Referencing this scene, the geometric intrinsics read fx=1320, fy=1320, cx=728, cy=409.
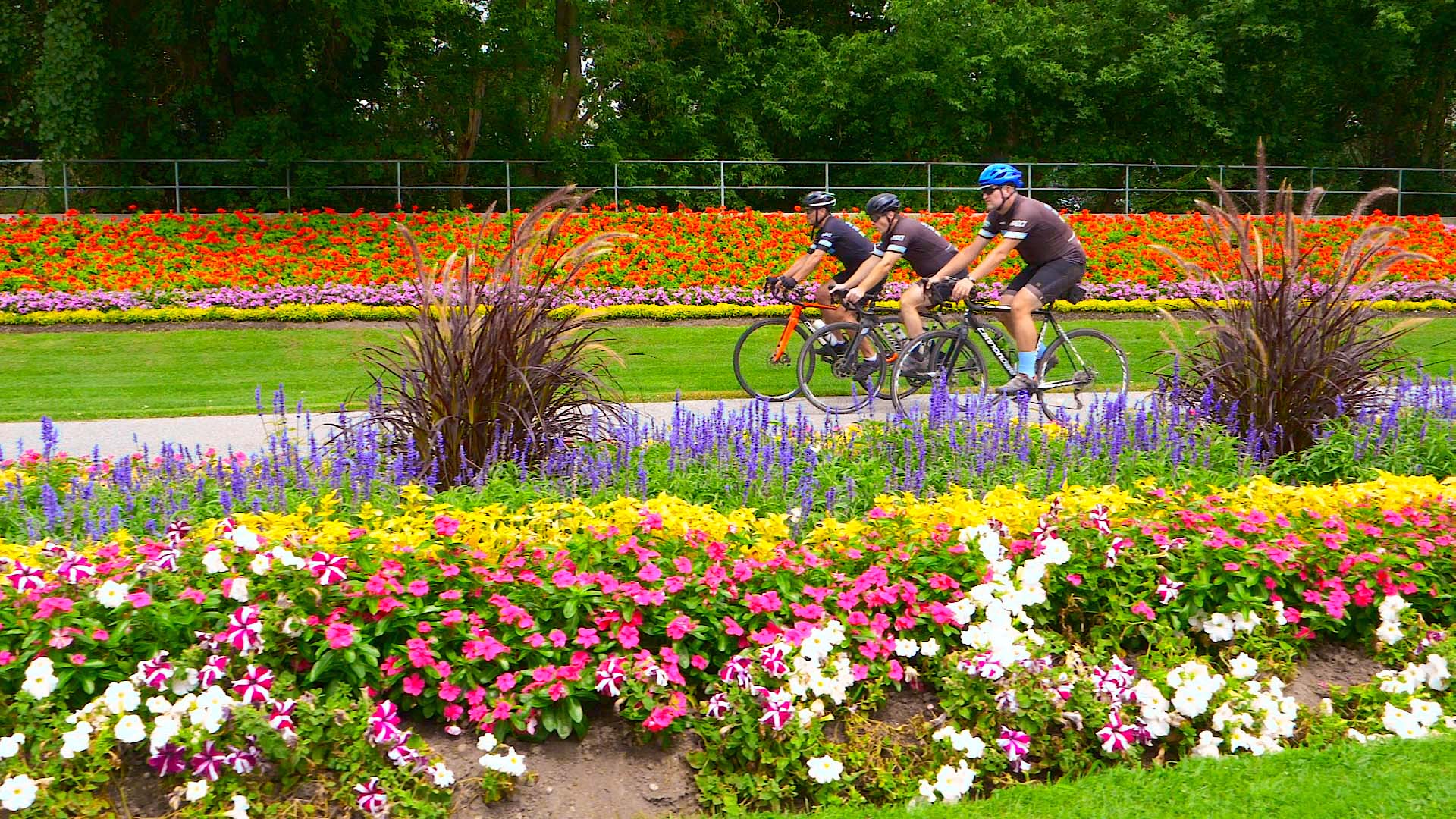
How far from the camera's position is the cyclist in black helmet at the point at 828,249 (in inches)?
429

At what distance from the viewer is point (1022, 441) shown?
21.0ft

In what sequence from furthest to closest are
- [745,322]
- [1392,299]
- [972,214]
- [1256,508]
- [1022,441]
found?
[972,214], [1392,299], [745,322], [1022,441], [1256,508]

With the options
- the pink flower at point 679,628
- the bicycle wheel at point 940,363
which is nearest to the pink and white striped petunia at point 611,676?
the pink flower at point 679,628

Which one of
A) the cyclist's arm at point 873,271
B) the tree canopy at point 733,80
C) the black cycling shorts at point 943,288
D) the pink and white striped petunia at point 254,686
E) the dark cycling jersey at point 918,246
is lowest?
the pink and white striped petunia at point 254,686

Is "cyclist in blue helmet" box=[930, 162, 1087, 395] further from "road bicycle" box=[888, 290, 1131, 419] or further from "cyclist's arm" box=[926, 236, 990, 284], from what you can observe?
"road bicycle" box=[888, 290, 1131, 419]

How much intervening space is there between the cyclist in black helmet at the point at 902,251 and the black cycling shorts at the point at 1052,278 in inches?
28.1

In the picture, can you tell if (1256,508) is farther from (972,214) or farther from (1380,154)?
(1380,154)

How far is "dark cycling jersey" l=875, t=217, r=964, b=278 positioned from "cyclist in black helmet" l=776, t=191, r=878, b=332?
15.6 inches

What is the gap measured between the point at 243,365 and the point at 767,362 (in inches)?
204

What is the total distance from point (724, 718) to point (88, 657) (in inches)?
72.3

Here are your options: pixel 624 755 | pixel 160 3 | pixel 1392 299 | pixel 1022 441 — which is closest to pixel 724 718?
pixel 624 755

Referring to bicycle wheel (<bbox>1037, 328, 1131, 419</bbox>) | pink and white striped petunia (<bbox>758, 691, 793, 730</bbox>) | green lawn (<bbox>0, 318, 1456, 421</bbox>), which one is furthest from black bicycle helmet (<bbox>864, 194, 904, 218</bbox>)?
pink and white striped petunia (<bbox>758, 691, 793, 730</bbox>)

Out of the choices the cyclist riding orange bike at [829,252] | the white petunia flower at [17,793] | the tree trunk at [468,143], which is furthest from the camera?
the tree trunk at [468,143]

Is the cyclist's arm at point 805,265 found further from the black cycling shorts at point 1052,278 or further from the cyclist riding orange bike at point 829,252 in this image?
the black cycling shorts at point 1052,278
